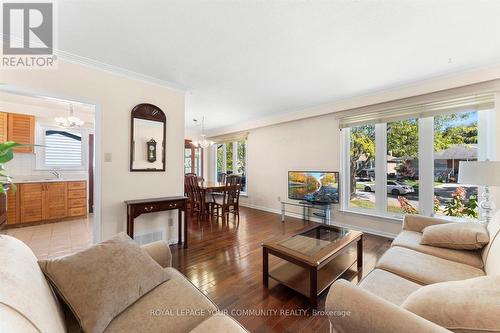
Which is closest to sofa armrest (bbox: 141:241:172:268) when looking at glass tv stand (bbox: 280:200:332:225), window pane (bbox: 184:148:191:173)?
glass tv stand (bbox: 280:200:332:225)

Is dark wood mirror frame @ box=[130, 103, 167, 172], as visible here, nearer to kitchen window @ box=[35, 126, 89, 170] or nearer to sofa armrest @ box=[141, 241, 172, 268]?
sofa armrest @ box=[141, 241, 172, 268]

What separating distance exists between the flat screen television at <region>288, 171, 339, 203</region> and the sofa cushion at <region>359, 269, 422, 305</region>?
2.61 metres

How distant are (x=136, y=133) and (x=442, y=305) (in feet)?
10.8

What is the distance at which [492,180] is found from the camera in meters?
1.94

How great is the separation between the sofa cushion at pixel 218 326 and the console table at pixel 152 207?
2.03 meters

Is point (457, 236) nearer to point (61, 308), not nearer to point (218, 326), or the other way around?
point (218, 326)

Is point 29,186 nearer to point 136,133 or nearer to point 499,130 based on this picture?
point 136,133

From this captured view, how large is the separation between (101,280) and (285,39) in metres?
2.41

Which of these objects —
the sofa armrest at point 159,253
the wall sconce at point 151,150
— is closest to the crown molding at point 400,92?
the wall sconce at point 151,150

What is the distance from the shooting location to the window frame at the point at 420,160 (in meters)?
2.79

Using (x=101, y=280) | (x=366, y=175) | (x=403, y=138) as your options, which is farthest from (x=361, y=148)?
(x=101, y=280)

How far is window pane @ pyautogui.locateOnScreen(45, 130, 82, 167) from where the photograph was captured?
4672 millimetres

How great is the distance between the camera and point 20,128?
410 centimetres

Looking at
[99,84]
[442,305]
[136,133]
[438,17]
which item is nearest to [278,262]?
[442,305]
